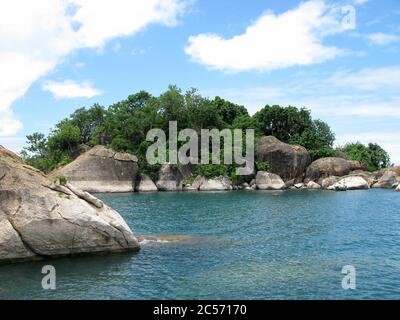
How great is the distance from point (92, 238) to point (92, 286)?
5032 mm

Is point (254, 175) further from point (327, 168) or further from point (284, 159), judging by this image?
point (327, 168)

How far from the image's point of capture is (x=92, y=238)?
23156 millimetres

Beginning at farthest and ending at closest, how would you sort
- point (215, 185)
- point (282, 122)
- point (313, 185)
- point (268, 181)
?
point (282, 122)
point (313, 185)
point (268, 181)
point (215, 185)

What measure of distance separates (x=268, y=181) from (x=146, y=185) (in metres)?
22.1

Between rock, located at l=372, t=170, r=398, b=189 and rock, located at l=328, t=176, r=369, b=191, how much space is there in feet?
14.8

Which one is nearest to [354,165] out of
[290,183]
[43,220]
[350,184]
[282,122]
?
[350,184]

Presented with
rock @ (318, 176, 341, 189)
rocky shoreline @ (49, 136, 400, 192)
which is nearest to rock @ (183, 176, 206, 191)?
rocky shoreline @ (49, 136, 400, 192)

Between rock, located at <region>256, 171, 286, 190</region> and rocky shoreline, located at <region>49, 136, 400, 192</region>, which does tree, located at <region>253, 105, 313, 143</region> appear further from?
rock, located at <region>256, 171, 286, 190</region>

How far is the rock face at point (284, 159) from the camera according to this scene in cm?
8756

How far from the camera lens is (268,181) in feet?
275

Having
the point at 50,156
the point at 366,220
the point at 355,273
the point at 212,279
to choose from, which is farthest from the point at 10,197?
the point at 50,156

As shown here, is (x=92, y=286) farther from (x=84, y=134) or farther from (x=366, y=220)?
(x=84, y=134)

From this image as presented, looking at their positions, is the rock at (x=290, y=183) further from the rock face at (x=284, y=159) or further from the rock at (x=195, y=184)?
the rock at (x=195, y=184)

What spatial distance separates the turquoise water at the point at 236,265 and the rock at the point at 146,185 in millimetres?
45425
